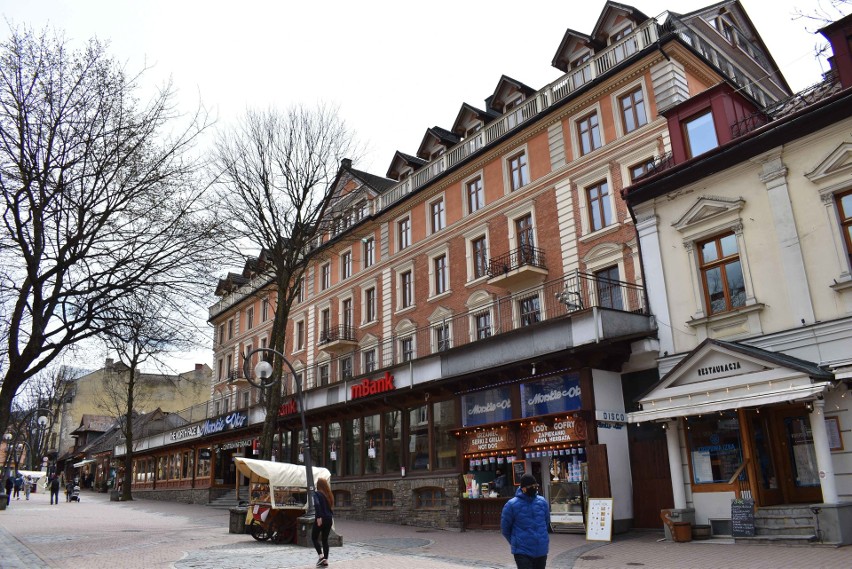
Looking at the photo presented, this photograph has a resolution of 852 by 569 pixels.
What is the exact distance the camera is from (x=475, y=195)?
2844 centimetres

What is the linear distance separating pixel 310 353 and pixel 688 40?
25.0 meters

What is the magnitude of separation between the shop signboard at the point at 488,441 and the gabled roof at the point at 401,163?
1655 centimetres

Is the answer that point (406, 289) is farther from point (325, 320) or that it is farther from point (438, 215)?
point (325, 320)

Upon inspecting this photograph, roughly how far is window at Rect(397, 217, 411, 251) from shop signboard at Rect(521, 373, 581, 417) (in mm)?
14057

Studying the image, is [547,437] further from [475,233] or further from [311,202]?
[311,202]

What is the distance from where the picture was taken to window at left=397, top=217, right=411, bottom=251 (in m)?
31.8

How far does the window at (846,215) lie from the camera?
13545 mm

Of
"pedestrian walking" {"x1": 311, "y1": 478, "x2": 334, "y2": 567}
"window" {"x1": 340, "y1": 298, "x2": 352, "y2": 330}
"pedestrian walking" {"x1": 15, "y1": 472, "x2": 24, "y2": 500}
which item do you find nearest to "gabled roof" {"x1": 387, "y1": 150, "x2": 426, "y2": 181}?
"window" {"x1": 340, "y1": 298, "x2": 352, "y2": 330}

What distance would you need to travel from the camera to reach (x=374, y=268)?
33.5 metres

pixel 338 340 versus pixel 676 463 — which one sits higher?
pixel 338 340

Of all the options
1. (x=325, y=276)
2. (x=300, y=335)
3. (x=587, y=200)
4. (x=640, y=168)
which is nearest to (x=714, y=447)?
(x=640, y=168)

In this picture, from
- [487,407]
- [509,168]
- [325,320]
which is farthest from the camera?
[325,320]

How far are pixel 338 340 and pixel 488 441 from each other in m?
15.1

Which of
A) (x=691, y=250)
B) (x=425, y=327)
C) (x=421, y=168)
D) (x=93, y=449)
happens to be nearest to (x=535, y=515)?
(x=691, y=250)
